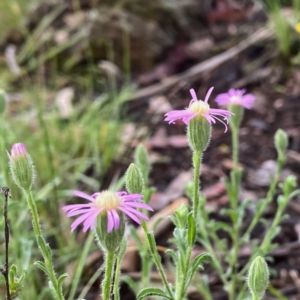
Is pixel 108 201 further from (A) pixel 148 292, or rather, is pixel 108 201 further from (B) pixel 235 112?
(B) pixel 235 112

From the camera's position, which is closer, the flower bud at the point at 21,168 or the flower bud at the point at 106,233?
the flower bud at the point at 106,233

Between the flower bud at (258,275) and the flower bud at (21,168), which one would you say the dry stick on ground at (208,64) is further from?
the flower bud at (258,275)

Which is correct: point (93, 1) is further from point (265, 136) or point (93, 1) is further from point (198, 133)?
point (198, 133)

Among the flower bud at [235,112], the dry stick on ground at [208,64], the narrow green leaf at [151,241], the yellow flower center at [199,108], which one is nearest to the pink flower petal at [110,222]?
the narrow green leaf at [151,241]

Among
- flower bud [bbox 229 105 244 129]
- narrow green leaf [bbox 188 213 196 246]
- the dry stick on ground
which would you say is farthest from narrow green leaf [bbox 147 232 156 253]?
the dry stick on ground

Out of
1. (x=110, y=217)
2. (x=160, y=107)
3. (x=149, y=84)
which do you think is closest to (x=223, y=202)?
(x=160, y=107)

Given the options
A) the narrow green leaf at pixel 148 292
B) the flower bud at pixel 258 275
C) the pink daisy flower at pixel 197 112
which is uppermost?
the pink daisy flower at pixel 197 112
